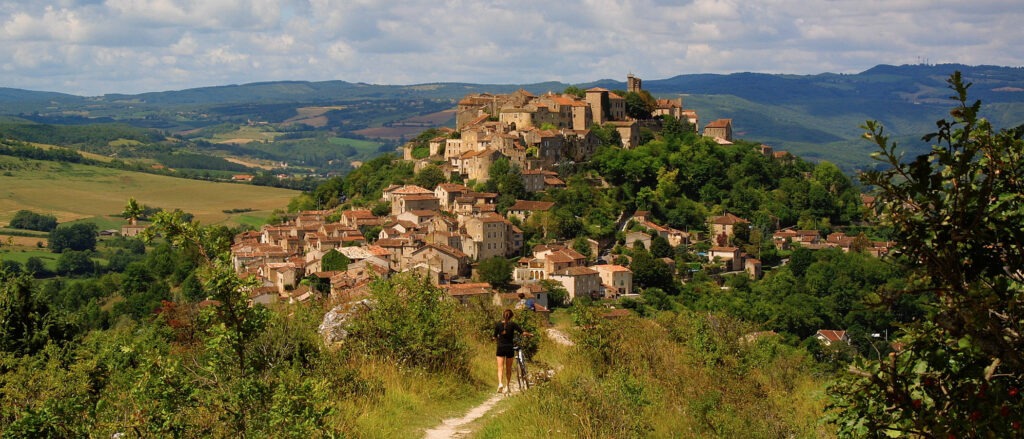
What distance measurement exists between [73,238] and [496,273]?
2074 inches

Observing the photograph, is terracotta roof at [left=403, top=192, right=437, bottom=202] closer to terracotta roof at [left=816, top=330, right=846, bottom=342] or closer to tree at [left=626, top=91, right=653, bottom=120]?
tree at [left=626, top=91, right=653, bottom=120]

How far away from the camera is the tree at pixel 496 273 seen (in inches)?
1834

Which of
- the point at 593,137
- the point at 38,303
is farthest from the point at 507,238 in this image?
the point at 38,303

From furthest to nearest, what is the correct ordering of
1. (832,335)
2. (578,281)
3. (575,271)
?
(575,271) → (578,281) → (832,335)

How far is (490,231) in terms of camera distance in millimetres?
50438

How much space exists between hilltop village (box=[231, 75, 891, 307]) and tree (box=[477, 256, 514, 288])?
1.66 ft

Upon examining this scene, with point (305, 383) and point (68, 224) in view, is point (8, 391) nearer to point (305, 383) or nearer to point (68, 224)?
point (305, 383)

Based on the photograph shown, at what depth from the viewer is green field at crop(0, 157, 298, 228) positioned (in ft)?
329

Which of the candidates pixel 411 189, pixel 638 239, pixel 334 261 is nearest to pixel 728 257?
pixel 638 239

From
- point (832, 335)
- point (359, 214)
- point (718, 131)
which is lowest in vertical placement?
point (832, 335)

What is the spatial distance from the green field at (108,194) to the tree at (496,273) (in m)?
50.9

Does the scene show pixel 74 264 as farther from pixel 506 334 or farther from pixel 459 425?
pixel 459 425

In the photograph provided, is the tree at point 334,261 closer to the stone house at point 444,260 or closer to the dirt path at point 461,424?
the stone house at point 444,260

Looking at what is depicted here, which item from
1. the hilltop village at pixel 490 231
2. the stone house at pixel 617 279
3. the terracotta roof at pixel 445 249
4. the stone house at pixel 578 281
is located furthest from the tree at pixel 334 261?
the stone house at pixel 617 279
